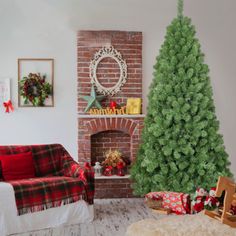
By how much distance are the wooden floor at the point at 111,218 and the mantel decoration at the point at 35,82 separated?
1691mm

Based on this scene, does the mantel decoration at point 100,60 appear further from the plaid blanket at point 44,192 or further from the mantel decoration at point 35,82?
the plaid blanket at point 44,192

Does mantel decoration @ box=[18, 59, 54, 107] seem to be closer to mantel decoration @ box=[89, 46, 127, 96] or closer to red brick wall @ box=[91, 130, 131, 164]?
mantel decoration @ box=[89, 46, 127, 96]

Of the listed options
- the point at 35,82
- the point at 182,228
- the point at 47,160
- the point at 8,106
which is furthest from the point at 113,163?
the point at 182,228

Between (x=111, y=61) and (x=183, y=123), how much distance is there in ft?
5.07

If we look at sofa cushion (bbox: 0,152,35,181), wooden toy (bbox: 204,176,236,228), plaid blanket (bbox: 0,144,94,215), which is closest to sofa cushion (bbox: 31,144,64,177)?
plaid blanket (bbox: 0,144,94,215)

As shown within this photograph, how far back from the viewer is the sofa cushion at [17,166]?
503cm

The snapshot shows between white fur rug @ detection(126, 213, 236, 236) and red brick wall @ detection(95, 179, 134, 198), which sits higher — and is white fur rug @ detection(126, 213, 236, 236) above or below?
above

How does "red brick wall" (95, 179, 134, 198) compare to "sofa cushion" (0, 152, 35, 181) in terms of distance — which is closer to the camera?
"sofa cushion" (0, 152, 35, 181)

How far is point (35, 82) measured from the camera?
20.7 feet

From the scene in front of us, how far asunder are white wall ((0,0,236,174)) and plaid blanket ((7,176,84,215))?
1608 mm

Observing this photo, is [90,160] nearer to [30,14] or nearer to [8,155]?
[8,155]

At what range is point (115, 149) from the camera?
6574 millimetres

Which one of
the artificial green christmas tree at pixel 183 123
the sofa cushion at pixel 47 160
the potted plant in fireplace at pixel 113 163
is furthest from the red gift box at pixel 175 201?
the sofa cushion at pixel 47 160

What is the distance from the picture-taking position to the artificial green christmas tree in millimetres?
5543
